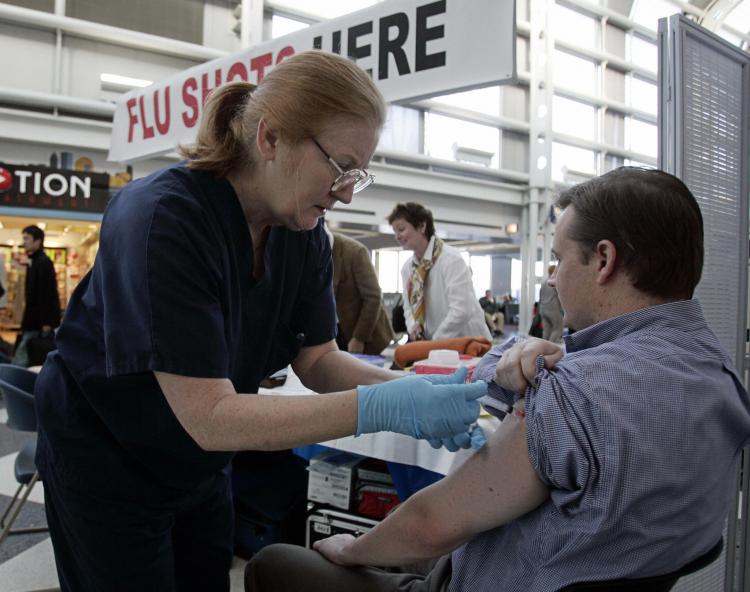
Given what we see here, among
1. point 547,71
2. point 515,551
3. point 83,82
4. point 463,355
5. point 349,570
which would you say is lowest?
point 349,570

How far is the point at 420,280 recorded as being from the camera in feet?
9.56

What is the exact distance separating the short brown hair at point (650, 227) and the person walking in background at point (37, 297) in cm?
504

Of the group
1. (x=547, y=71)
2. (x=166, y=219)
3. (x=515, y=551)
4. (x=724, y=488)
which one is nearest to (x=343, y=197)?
(x=166, y=219)

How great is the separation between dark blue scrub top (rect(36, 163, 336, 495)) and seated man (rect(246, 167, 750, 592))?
308 mm

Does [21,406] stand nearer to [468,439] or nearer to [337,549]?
[337,549]

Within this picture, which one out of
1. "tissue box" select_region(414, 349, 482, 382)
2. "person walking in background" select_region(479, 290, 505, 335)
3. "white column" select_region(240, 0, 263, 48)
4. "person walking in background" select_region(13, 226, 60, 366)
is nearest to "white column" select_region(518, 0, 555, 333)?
"person walking in background" select_region(479, 290, 505, 335)

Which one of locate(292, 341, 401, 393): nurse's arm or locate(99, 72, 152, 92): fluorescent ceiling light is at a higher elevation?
locate(99, 72, 152, 92): fluorescent ceiling light

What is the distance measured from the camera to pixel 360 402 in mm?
812

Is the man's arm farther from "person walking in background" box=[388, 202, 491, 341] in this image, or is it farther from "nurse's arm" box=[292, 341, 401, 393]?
"person walking in background" box=[388, 202, 491, 341]

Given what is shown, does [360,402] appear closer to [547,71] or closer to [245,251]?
[245,251]

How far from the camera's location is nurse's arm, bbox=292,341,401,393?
48.7 inches

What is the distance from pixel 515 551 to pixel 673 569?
0.20 meters

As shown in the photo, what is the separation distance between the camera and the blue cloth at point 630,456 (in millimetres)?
686

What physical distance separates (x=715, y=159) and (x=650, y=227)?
2.62 ft
